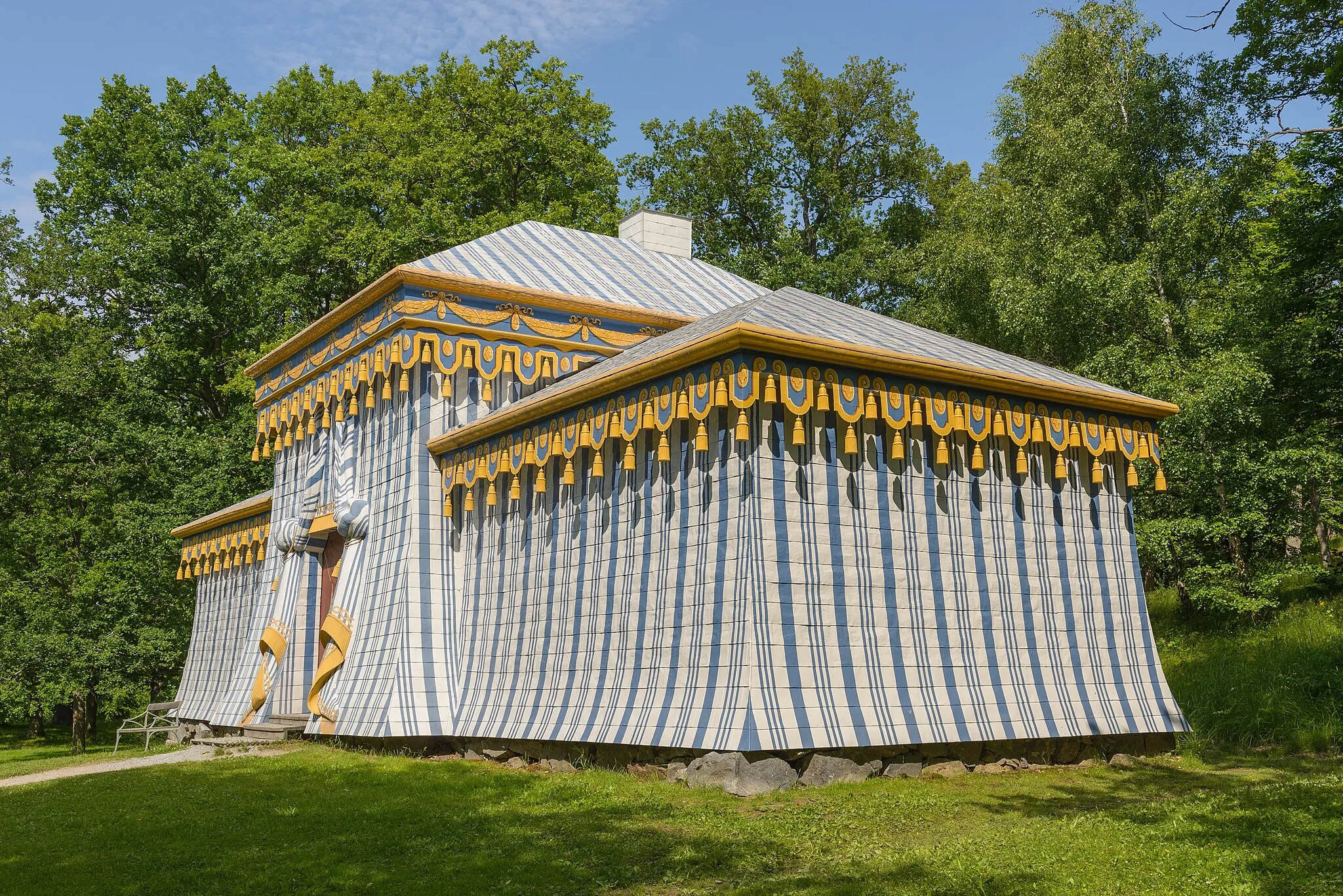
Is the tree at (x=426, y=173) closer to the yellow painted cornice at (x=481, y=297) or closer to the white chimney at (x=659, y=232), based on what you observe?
the white chimney at (x=659, y=232)

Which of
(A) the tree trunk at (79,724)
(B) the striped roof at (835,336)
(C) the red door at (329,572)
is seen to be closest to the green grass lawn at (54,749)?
(A) the tree trunk at (79,724)

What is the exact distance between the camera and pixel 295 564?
17.6 metres

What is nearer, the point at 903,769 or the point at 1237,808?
the point at 1237,808

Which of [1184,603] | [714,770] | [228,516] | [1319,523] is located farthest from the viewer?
[228,516]

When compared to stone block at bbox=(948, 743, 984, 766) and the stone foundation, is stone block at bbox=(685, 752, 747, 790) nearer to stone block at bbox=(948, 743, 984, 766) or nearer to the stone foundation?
the stone foundation

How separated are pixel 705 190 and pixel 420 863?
30651 mm

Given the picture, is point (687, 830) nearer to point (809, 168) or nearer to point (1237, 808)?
point (1237, 808)

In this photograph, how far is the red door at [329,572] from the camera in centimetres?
1727

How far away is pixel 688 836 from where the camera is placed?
8031 mm

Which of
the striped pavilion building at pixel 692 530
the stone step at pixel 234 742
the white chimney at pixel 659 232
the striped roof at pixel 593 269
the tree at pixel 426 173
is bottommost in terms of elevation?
the stone step at pixel 234 742

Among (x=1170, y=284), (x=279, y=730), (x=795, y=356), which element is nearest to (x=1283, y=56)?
(x=1170, y=284)

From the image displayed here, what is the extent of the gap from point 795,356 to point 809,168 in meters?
26.4

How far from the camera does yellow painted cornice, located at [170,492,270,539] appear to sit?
2028 cm

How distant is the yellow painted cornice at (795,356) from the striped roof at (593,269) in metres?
3.08
